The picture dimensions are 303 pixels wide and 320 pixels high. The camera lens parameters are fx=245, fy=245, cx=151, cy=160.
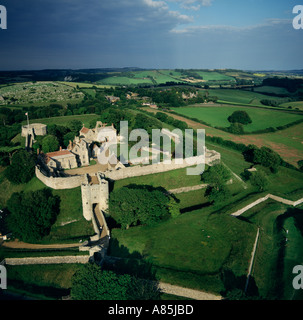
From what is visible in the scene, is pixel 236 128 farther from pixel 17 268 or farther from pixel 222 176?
pixel 17 268

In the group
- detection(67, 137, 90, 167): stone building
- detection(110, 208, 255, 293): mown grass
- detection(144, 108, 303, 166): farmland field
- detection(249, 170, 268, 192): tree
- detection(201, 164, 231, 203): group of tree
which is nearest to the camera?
detection(110, 208, 255, 293): mown grass

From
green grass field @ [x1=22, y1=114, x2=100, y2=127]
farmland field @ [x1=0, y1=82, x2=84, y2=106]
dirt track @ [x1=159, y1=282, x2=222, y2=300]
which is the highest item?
farmland field @ [x1=0, y1=82, x2=84, y2=106]

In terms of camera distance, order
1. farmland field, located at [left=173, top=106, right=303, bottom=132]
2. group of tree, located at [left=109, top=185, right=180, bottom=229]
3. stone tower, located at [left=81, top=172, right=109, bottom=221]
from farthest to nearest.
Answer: farmland field, located at [left=173, top=106, right=303, bottom=132]
stone tower, located at [left=81, top=172, right=109, bottom=221]
group of tree, located at [left=109, top=185, right=180, bottom=229]

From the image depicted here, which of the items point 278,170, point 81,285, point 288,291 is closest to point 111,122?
point 278,170

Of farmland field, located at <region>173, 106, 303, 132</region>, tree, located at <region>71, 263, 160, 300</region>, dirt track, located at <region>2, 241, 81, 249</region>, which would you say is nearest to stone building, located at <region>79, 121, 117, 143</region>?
dirt track, located at <region>2, 241, 81, 249</region>

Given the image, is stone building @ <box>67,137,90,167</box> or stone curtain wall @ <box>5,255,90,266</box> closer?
stone curtain wall @ <box>5,255,90,266</box>

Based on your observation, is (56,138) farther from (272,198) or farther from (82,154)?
(272,198)

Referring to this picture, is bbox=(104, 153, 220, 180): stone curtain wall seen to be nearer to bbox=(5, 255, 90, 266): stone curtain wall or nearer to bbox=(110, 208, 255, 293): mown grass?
bbox=(110, 208, 255, 293): mown grass
